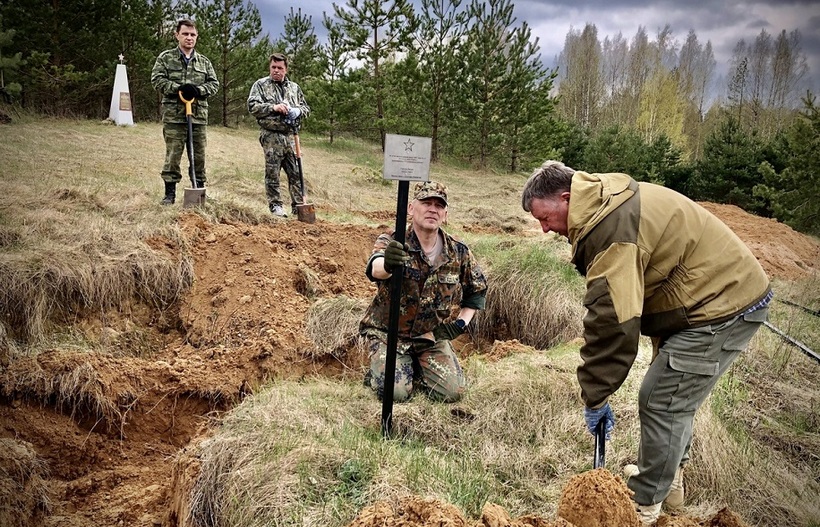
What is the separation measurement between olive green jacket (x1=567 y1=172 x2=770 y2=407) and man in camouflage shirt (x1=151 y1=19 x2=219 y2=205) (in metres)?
4.70

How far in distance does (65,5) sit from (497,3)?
10598mm

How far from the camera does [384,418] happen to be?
2771 millimetres

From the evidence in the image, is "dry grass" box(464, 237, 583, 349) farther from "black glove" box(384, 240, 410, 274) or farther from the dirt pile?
the dirt pile

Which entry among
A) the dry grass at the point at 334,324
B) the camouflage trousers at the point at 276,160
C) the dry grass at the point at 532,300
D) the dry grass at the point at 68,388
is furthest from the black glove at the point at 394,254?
the camouflage trousers at the point at 276,160

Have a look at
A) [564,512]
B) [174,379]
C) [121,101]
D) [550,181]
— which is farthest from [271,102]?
[121,101]

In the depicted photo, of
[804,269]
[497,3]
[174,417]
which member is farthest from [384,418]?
[497,3]

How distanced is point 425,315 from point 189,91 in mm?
3744

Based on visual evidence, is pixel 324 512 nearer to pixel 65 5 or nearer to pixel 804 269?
pixel 804 269

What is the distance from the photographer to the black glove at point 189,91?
5.44 meters

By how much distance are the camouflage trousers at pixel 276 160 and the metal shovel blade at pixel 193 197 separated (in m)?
0.82

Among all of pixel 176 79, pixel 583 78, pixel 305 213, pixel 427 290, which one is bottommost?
pixel 427 290

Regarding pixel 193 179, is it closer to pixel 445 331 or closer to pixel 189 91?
pixel 189 91

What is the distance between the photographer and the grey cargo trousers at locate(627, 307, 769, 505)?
6.73ft

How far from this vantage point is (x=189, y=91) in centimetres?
548
